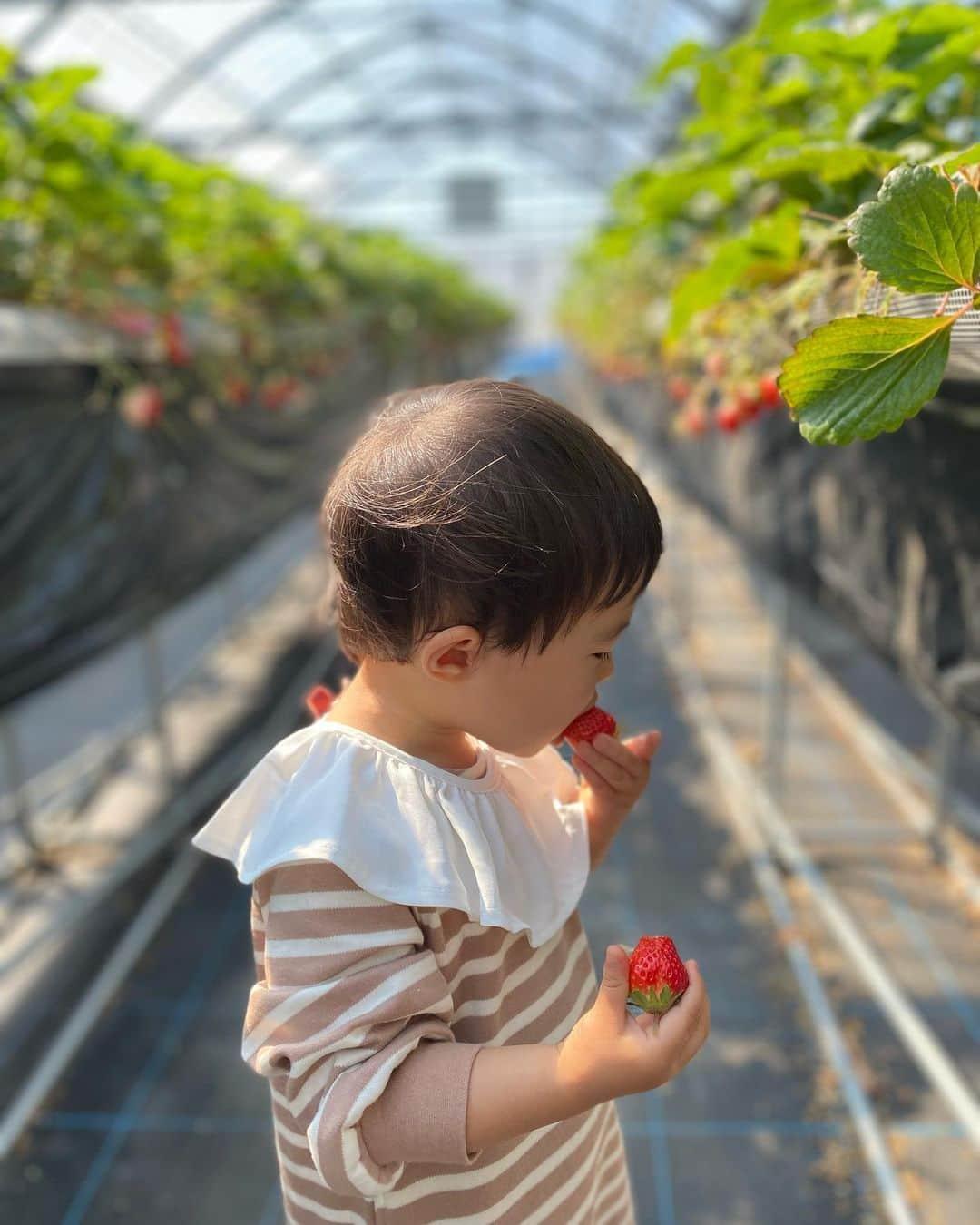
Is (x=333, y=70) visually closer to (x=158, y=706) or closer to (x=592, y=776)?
(x=158, y=706)

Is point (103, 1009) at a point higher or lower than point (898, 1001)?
lower

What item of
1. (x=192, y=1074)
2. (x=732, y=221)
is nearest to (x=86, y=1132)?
(x=192, y=1074)

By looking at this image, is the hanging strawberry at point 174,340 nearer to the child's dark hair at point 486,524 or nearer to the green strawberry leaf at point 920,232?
the child's dark hair at point 486,524

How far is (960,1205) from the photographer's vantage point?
2.04 m

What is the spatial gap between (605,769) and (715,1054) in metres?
1.90

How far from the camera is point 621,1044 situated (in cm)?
67

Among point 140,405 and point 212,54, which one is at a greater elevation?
point 212,54

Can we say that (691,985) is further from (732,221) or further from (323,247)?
(323,247)

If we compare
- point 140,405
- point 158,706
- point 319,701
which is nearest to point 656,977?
point 319,701

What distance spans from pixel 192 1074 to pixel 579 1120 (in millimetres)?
1901

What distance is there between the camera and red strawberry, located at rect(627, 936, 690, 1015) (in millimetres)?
675

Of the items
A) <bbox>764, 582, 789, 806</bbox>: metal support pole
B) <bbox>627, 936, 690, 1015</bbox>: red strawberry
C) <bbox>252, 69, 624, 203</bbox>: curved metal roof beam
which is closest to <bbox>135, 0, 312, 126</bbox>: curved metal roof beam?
<bbox>252, 69, 624, 203</bbox>: curved metal roof beam

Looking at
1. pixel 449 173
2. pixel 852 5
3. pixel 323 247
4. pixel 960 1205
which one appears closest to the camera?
pixel 852 5

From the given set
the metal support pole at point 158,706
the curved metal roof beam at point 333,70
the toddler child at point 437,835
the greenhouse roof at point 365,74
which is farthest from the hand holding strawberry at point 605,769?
the curved metal roof beam at point 333,70
